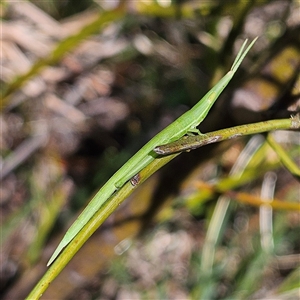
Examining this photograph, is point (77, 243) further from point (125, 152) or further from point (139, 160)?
point (125, 152)

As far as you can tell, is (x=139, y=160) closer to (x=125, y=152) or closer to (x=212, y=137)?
(x=212, y=137)

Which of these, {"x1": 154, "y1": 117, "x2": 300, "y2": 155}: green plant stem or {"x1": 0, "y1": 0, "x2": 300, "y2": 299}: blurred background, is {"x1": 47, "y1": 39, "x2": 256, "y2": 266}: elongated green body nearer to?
{"x1": 154, "y1": 117, "x2": 300, "y2": 155}: green plant stem

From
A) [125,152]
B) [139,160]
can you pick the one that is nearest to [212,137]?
[139,160]

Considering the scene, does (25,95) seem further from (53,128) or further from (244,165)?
(244,165)

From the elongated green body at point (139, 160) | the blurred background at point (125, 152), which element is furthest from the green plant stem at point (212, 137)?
the blurred background at point (125, 152)

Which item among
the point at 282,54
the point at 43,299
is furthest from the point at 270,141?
the point at 43,299

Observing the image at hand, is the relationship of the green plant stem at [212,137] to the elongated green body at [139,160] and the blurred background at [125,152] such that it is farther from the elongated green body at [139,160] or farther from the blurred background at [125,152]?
the blurred background at [125,152]

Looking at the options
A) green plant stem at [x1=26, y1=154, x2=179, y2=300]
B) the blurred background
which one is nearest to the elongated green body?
green plant stem at [x1=26, y1=154, x2=179, y2=300]

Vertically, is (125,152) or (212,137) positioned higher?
(212,137)

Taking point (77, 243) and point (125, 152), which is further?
point (125, 152)
